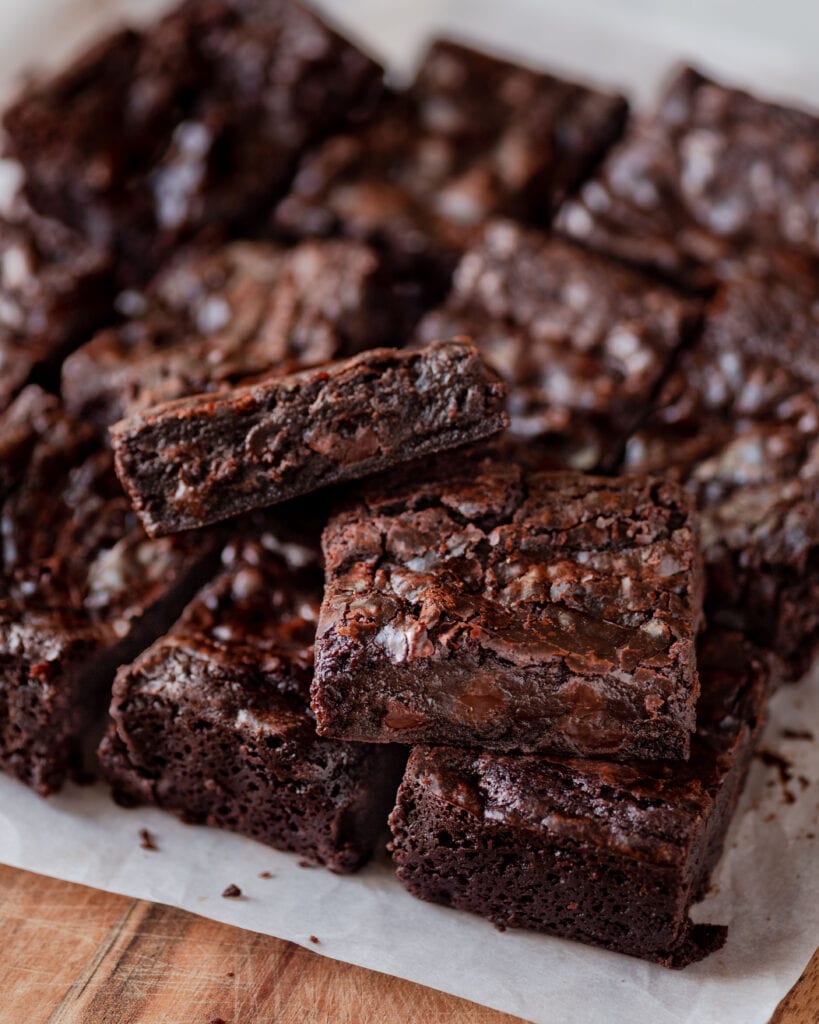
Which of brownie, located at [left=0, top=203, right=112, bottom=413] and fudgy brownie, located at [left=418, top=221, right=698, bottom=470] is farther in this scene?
brownie, located at [left=0, top=203, right=112, bottom=413]

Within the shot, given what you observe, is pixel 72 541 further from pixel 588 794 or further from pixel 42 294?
pixel 588 794

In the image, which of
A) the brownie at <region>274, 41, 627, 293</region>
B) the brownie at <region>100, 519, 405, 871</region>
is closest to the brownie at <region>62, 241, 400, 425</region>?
the brownie at <region>274, 41, 627, 293</region>

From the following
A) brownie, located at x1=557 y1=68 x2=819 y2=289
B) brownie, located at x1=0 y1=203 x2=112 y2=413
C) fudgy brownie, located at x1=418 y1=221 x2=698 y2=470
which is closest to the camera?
fudgy brownie, located at x1=418 y1=221 x2=698 y2=470

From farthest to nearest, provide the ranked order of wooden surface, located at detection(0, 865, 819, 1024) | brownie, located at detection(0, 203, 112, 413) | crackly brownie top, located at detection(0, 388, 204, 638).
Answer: brownie, located at detection(0, 203, 112, 413) → crackly brownie top, located at detection(0, 388, 204, 638) → wooden surface, located at detection(0, 865, 819, 1024)

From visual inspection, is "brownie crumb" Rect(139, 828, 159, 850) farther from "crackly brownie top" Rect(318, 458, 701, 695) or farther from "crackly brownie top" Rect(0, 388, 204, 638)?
"crackly brownie top" Rect(318, 458, 701, 695)

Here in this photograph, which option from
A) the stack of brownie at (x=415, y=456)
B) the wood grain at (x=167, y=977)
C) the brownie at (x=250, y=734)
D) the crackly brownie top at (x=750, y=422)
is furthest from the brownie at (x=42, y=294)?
the crackly brownie top at (x=750, y=422)

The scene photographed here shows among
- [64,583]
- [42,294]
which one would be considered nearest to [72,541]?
[64,583]

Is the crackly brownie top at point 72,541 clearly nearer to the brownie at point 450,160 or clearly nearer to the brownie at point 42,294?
the brownie at point 42,294
